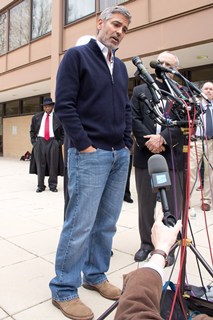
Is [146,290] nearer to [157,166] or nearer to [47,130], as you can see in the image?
[157,166]

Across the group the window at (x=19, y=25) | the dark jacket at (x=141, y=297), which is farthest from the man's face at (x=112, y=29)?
the window at (x=19, y=25)

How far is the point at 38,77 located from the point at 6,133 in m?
6.35

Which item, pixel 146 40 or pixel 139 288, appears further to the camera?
pixel 146 40

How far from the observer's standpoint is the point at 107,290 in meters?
2.45

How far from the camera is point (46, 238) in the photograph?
381 centimetres

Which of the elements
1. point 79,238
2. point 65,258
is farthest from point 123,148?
point 65,258

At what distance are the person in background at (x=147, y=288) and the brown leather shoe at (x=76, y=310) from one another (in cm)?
118

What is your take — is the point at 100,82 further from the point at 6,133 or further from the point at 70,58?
the point at 6,133

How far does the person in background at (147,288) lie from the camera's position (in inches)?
39.5

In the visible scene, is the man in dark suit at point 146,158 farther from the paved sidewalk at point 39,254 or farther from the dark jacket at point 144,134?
the paved sidewalk at point 39,254

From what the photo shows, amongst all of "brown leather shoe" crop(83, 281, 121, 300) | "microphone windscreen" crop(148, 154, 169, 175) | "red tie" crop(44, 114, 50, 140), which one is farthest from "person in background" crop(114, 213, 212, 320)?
"red tie" crop(44, 114, 50, 140)

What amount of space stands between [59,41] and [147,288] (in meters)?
11.2

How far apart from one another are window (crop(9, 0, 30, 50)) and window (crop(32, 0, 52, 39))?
42cm

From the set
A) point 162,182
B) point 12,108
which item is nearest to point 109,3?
point 162,182
